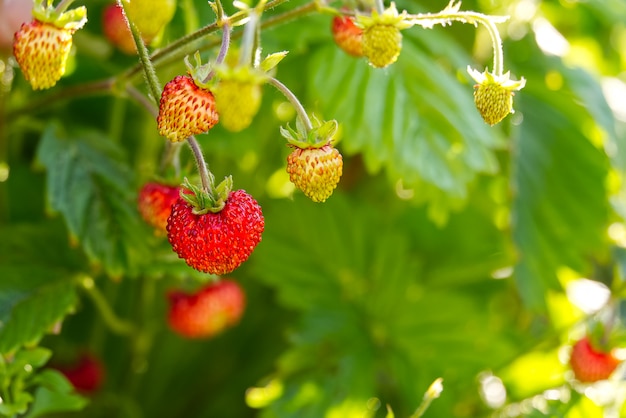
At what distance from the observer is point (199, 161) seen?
57 cm

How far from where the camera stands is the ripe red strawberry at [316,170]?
0.57m

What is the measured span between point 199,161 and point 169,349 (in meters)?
0.82

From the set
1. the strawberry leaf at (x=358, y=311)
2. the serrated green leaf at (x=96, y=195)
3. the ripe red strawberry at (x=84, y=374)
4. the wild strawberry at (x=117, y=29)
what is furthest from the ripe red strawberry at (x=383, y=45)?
the ripe red strawberry at (x=84, y=374)

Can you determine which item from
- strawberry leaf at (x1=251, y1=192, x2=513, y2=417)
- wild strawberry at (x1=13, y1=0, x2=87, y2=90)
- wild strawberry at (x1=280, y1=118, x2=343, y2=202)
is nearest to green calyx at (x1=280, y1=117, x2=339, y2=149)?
wild strawberry at (x1=280, y1=118, x2=343, y2=202)

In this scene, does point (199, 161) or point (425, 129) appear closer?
point (199, 161)

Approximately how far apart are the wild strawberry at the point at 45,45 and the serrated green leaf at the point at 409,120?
0.44 metres

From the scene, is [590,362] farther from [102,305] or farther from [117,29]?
[117,29]

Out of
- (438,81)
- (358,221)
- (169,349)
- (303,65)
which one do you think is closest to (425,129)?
(438,81)

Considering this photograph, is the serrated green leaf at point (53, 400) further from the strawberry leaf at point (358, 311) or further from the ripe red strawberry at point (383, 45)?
the ripe red strawberry at point (383, 45)

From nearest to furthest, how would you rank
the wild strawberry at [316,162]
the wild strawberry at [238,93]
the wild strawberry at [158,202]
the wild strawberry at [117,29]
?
1. the wild strawberry at [238,93]
2. the wild strawberry at [316,162]
3. the wild strawberry at [158,202]
4. the wild strawberry at [117,29]

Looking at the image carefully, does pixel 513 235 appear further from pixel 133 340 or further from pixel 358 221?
pixel 133 340

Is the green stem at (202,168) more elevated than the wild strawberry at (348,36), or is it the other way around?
the wild strawberry at (348,36)

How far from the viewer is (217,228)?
0.58 m

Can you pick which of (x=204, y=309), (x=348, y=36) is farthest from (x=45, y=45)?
(x=204, y=309)
